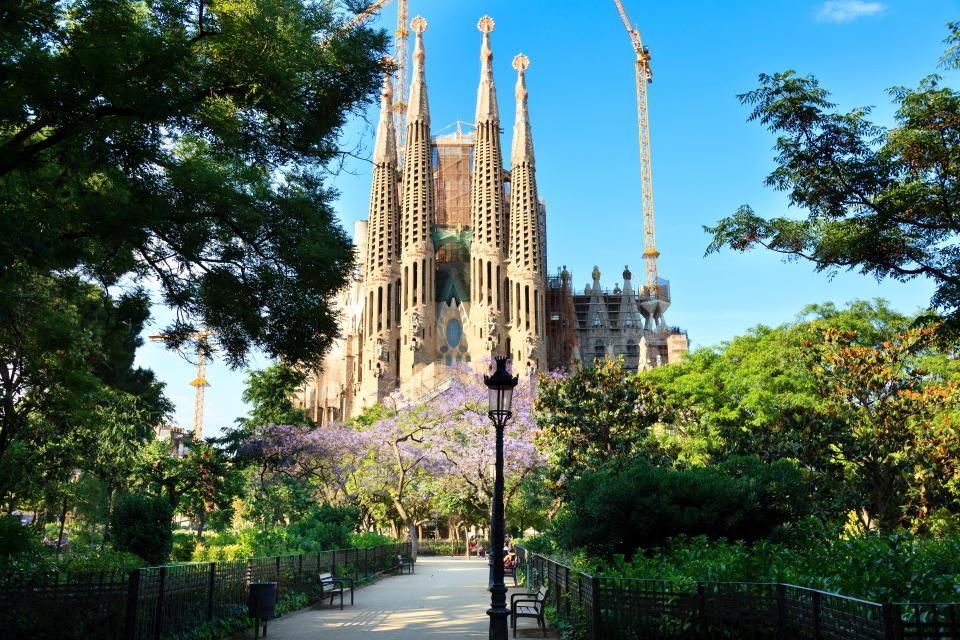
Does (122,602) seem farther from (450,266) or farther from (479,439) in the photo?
(450,266)

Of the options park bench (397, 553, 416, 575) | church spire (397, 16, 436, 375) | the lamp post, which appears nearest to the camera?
the lamp post

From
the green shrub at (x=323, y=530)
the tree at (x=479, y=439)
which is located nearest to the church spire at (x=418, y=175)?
the tree at (x=479, y=439)

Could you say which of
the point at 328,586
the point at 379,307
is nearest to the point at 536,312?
the point at 379,307

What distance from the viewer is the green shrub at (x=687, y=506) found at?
43.2 ft

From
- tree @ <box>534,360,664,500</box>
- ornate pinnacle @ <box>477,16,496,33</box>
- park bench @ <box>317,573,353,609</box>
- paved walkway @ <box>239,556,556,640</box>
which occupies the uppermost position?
ornate pinnacle @ <box>477,16,496,33</box>

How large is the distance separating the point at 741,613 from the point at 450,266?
7808 cm

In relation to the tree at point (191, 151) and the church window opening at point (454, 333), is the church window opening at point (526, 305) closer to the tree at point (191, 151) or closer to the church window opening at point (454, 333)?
the church window opening at point (454, 333)

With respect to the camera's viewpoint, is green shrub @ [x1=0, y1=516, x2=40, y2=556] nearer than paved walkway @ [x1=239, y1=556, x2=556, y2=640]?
Yes

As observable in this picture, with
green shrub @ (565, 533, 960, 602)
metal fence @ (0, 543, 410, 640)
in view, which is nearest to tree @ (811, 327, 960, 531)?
green shrub @ (565, 533, 960, 602)

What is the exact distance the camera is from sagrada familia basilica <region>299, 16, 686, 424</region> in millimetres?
76500

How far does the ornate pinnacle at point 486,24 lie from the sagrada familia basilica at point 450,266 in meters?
0.11

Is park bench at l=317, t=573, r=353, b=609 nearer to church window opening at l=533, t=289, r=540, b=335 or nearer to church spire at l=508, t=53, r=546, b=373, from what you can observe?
church spire at l=508, t=53, r=546, b=373

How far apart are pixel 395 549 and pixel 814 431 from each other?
1711 centimetres

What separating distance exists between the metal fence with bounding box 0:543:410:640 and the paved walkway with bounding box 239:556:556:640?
3.45 feet
